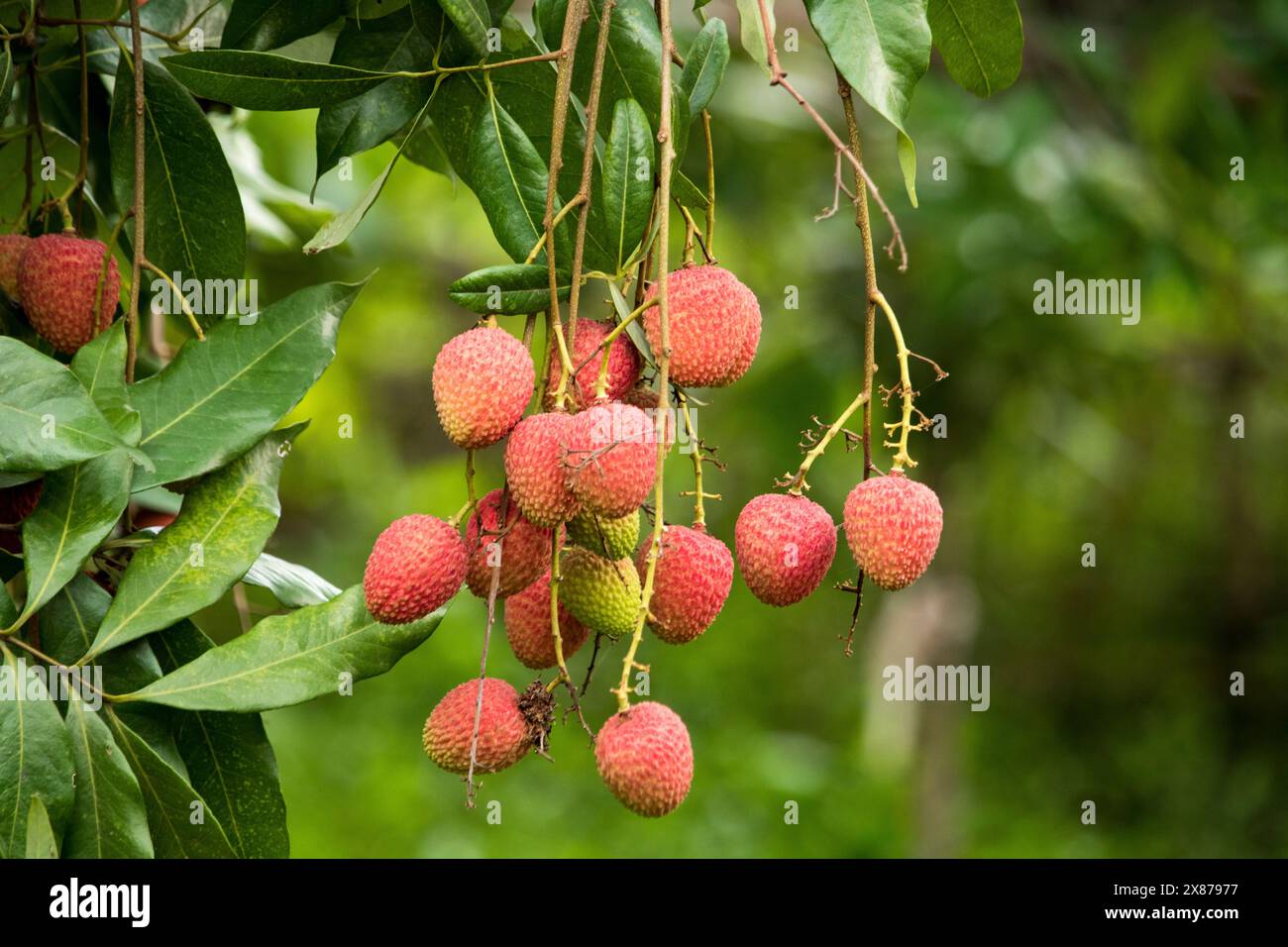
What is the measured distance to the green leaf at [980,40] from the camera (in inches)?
36.4

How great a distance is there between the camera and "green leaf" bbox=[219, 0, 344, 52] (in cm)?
91

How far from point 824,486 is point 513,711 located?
2.34 meters

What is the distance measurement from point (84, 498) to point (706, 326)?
0.39 meters

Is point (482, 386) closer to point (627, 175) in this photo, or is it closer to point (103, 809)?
point (627, 175)

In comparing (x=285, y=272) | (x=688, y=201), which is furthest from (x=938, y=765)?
(x=688, y=201)

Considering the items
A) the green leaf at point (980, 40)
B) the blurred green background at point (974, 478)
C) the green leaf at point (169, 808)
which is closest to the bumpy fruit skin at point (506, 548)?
the green leaf at point (169, 808)

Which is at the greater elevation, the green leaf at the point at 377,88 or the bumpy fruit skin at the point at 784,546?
the green leaf at the point at 377,88

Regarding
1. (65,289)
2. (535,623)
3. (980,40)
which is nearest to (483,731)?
(535,623)

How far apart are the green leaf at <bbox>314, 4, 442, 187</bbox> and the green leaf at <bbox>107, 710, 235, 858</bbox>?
0.41 metres

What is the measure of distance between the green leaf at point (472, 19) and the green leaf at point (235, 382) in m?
0.17

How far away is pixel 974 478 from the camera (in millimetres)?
3357

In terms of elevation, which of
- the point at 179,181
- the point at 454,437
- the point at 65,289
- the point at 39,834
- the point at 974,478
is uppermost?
the point at 974,478

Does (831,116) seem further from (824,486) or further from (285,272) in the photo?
(285,272)

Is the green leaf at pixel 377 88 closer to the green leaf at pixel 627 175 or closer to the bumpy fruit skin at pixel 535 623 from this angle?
the green leaf at pixel 627 175
